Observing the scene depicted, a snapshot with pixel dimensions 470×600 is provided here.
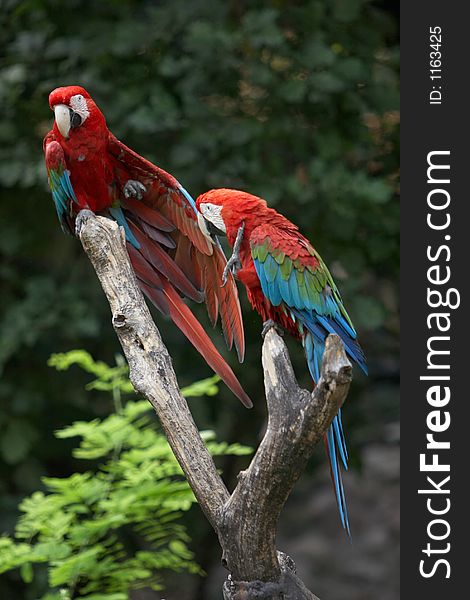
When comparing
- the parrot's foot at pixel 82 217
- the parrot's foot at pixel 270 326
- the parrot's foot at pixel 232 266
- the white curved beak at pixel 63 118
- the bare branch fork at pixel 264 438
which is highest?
the white curved beak at pixel 63 118

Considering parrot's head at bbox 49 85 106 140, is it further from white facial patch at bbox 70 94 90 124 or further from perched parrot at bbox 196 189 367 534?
perched parrot at bbox 196 189 367 534

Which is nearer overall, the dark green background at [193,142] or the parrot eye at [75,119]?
the parrot eye at [75,119]

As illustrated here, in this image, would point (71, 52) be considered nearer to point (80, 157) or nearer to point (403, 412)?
point (80, 157)

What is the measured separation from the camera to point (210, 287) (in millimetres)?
1636

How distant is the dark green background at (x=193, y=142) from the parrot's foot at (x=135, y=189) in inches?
33.1

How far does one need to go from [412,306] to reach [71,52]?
1.37 m

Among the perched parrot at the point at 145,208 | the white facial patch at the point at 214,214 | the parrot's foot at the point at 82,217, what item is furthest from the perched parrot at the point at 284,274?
→ the parrot's foot at the point at 82,217

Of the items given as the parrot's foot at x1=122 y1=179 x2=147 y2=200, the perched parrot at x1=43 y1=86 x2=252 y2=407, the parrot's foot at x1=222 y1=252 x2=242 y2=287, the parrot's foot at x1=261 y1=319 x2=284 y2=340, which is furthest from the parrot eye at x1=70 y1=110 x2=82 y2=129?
the parrot's foot at x1=261 y1=319 x2=284 y2=340

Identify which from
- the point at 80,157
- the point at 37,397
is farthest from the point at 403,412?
the point at 37,397

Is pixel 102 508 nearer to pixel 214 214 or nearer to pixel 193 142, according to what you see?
pixel 214 214

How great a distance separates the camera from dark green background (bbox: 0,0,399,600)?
2.54 m

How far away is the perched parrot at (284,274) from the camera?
4.82 ft

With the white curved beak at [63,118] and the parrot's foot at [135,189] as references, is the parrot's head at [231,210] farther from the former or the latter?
the white curved beak at [63,118]

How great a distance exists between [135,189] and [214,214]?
233 mm
